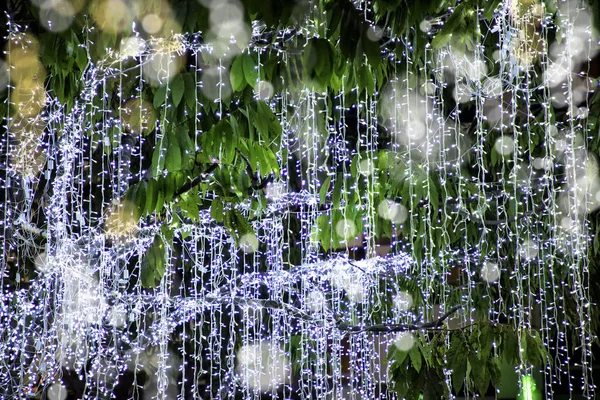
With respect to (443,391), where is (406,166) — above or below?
above

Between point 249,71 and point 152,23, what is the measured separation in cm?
26

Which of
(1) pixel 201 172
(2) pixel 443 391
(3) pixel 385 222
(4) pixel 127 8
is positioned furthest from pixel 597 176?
(4) pixel 127 8

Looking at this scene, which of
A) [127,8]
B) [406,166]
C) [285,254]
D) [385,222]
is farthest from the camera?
[285,254]

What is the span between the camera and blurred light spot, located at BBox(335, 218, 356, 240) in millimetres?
2812

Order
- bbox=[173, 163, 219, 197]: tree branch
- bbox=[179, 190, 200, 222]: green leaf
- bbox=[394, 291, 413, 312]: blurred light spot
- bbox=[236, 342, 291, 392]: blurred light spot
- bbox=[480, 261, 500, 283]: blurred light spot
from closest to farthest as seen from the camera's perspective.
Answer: bbox=[173, 163, 219, 197]: tree branch → bbox=[179, 190, 200, 222]: green leaf → bbox=[236, 342, 291, 392]: blurred light spot → bbox=[394, 291, 413, 312]: blurred light spot → bbox=[480, 261, 500, 283]: blurred light spot

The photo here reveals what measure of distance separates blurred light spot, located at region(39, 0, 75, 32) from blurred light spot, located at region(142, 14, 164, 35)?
0.56 feet

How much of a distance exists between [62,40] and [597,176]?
2.48 meters

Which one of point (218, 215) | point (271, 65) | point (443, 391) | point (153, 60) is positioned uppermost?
point (153, 60)

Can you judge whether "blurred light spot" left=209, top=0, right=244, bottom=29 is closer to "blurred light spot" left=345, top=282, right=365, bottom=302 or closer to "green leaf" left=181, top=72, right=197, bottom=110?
"green leaf" left=181, top=72, right=197, bottom=110

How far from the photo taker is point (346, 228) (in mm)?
2809

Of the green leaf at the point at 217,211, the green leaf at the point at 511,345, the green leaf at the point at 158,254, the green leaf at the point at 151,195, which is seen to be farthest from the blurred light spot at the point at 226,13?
the green leaf at the point at 511,345

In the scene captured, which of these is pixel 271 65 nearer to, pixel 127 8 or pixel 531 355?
pixel 127 8

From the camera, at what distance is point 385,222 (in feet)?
10.0

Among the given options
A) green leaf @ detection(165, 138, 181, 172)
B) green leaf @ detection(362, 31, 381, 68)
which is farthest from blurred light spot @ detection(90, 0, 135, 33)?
green leaf @ detection(362, 31, 381, 68)
